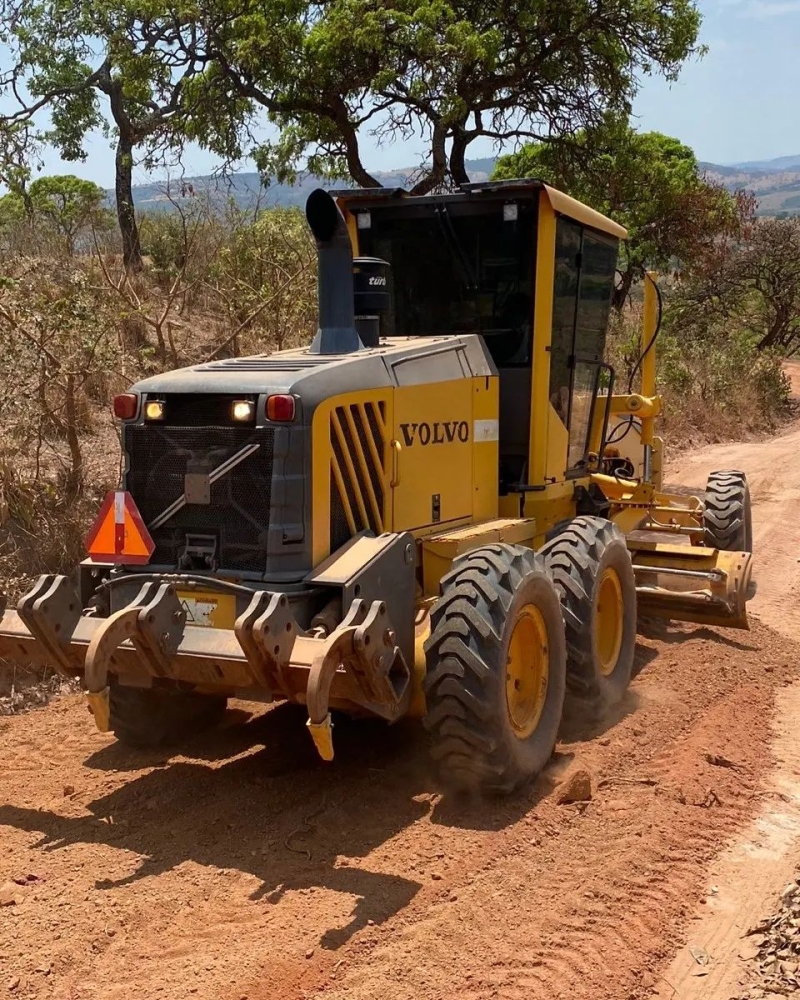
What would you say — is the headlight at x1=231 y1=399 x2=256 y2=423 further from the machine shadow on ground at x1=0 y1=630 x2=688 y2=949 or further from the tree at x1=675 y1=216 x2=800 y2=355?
the tree at x1=675 y1=216 x2=800 y2=355

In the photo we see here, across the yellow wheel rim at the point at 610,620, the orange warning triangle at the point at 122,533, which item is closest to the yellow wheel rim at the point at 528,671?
the yellow wheel rim at the point at 610,620

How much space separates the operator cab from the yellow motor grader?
13 mm

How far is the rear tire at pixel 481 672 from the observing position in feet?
15.1

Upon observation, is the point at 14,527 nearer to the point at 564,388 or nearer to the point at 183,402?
the point at 183,402

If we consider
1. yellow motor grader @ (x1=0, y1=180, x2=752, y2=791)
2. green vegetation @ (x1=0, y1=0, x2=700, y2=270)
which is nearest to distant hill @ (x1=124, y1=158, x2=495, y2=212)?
green vegetation @ (x1=0, y1=0, x2=700, y2=270)

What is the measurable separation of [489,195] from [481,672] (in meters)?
2.85

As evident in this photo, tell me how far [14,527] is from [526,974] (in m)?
5.43

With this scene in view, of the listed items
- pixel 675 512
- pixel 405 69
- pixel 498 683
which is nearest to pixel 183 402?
pixel 498 683

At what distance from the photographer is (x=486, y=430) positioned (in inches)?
236

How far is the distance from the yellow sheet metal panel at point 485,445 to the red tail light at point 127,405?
1.85 meters

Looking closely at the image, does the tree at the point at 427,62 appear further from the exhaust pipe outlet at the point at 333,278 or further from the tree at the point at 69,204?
the exhaust pipe outlet at the point at 333,278

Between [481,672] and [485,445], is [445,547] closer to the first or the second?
[485,445]

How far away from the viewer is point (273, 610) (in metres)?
4.19

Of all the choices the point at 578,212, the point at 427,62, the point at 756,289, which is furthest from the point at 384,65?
the point at 756,289
